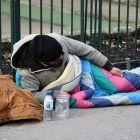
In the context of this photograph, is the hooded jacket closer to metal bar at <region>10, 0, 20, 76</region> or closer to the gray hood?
the gray hood

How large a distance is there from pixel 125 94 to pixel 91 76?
393 millimetres

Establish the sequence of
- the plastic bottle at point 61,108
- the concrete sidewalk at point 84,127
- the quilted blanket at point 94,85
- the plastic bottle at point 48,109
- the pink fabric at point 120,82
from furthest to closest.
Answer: the pink fabric at point 120,82, the quilted blanket at point 94,85, the plastic bottle at point 61,108, the plastic bottle at point 48,109, the concrete sidewalk at point 84,127

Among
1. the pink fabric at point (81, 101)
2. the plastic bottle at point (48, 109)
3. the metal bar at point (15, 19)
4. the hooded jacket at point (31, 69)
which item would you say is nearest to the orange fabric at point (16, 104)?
the plastic bottle at point (48, 109)

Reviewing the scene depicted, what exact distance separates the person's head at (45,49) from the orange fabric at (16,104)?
36 cm

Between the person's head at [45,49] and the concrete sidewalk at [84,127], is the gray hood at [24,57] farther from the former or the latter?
the concrete sidewalk at [84,127]

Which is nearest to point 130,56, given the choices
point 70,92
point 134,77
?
point 134,77

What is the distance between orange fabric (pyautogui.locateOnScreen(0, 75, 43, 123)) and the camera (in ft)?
17.2

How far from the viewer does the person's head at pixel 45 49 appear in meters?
5.61

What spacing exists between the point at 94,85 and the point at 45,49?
2.60 ft

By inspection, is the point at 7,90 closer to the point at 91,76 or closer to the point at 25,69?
the point at 25,69

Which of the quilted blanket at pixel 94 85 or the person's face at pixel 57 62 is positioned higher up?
the person's face at pixel 57 62

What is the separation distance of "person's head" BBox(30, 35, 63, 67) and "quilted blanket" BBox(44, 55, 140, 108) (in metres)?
0.24

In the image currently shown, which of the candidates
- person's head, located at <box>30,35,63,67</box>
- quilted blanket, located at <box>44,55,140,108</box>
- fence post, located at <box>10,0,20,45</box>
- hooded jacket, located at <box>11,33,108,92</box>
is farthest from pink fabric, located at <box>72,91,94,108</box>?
fence post, located at <box>10,0,20,45</box>

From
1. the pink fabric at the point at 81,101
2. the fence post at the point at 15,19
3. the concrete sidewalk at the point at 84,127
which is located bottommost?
the concrete sidewalk at the point at 84,127
